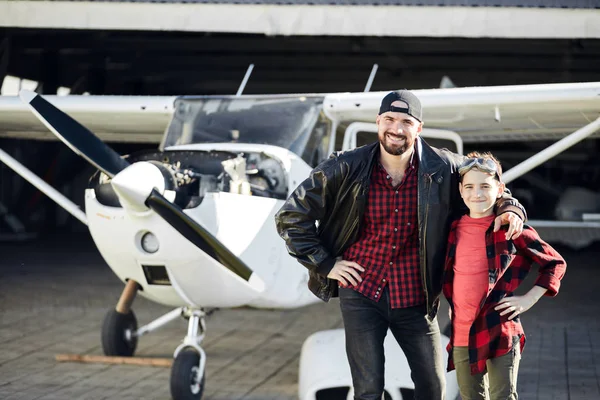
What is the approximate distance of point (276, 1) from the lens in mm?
9188

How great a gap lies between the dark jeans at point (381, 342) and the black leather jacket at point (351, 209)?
90mm

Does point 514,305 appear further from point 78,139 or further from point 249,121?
point 249,121

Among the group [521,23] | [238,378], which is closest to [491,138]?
[521,23]

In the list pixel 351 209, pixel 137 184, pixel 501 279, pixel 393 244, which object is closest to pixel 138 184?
pixel 137 184

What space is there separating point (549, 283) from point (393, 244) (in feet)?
1.85

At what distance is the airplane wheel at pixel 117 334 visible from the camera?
6.30 m

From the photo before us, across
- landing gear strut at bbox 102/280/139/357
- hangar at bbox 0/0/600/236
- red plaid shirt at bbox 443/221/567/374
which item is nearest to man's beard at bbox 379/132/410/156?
red plaid shirt at bbox 443/221/567/374

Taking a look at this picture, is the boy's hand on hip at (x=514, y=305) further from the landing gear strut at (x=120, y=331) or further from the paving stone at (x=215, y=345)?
the landing gear strut at (x=120, y=331)

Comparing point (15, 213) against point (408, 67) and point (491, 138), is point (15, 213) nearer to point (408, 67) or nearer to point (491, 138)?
point (408, 67)

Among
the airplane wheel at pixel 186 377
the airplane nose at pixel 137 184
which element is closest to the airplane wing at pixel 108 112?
the airplane nose at pixel 137 184

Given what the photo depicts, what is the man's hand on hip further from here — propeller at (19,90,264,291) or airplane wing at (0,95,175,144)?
airplane wing at (0,95,175,144)

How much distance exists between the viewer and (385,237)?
3.33 meters

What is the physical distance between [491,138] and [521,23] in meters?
1.47

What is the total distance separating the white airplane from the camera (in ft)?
16.4
